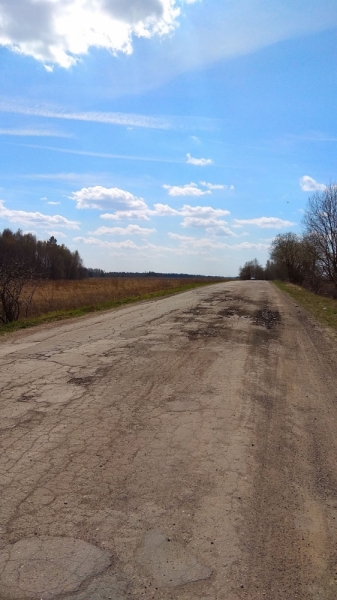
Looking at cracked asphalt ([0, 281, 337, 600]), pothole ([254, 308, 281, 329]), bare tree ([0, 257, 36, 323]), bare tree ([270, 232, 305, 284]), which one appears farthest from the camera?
bare tree ([270, 232, 305, 284])

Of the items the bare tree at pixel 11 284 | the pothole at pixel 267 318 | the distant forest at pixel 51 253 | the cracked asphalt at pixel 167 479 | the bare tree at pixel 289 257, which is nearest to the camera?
Answer: the cracked asphalt at pixel 167 479

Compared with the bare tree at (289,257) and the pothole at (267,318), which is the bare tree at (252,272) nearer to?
the bare tree at (289,257)

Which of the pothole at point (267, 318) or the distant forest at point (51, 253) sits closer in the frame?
the pothole at point (267, 318)

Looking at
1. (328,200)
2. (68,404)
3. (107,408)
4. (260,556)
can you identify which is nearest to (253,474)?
(260,556)

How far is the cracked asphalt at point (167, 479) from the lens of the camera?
256 cm

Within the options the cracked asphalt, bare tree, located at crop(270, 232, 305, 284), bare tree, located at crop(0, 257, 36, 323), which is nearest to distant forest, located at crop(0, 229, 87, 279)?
bare tree, located at crop(270, 232, 305, 284)

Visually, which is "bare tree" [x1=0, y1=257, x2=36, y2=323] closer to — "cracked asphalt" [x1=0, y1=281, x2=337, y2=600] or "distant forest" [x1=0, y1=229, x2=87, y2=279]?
"cracked asphalt" [x1=0, y1=281, x2=337, y2=600]

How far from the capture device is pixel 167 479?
3.62 meters

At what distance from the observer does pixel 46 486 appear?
11.3ft

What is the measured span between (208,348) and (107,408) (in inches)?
147

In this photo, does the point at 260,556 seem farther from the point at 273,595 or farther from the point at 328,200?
the point at 328,200

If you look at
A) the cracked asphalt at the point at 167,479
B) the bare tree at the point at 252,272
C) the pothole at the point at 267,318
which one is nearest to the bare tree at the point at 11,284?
the cracked asphalt at the point at 167,479

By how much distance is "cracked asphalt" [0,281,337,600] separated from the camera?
2564mm

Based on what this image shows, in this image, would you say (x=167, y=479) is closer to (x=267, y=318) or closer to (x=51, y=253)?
(x=267, y=318)
